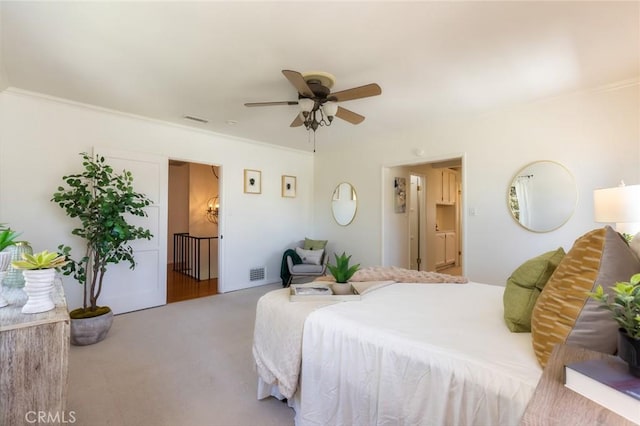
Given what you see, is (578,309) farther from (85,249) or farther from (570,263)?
(85,249)

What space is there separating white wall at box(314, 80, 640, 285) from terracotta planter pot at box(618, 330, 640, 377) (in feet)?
9.80

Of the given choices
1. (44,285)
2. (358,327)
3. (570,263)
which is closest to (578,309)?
(570,263)

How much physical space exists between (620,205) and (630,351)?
2200 mm

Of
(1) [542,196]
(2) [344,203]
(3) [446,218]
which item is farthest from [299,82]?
(3) [446,218]

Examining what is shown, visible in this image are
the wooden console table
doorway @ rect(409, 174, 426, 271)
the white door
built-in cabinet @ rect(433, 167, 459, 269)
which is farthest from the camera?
built-in cabinet @ rect(433, 167, 459, 269)

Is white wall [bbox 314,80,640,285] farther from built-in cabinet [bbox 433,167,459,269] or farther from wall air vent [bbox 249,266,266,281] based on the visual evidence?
built-in cabinet [bbox 433,167,459,269]

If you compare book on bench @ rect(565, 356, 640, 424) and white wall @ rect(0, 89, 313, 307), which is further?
white wall @ rect(0, 89, 313, 307)

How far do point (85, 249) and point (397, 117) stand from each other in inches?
163

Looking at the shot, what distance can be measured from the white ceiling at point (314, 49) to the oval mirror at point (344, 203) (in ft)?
7.01

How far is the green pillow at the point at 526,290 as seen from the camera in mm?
1354

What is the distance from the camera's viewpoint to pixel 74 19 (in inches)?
75.0

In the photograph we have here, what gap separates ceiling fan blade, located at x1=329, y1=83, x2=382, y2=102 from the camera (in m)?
2.29

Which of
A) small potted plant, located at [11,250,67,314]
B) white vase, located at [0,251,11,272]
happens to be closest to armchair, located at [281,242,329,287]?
white vase, located at [0,251,11,272]

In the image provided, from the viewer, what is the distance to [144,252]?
12.6 ft
